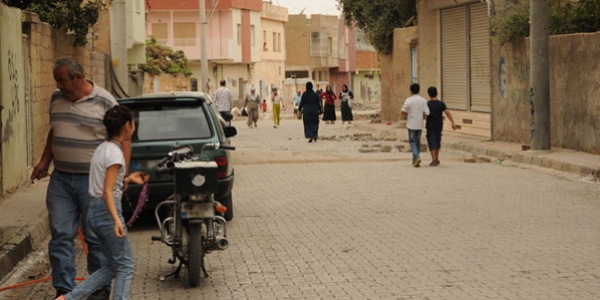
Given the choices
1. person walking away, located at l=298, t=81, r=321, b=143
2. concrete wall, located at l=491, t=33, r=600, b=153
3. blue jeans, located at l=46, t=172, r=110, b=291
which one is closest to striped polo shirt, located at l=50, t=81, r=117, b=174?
blue jeans, located at l=46, t=172, r=110, b=291

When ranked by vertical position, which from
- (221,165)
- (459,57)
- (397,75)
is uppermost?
(459,57)

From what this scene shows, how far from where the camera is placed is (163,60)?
203ft

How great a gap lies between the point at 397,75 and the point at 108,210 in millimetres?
35664

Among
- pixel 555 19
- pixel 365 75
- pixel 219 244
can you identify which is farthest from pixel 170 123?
pixel 365 75

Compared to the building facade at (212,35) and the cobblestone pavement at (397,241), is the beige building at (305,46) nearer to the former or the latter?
the building facade at (212,35)

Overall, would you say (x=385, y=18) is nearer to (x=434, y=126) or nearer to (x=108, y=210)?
(x=434, y=126)

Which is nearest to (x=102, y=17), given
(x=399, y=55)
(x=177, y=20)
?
(x=399, y=55)

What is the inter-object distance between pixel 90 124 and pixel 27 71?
10.3m

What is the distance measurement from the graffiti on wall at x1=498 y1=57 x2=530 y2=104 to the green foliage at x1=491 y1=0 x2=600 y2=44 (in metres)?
0.73

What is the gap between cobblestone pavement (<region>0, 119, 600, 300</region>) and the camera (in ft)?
29.6

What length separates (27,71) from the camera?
18344 mm

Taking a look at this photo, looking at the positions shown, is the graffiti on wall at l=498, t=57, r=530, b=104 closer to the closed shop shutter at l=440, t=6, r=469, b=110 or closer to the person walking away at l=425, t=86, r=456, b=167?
the person walking away at l=425, t=86, r=456, b=167

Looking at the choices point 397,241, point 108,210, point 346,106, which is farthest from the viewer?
point 346,106

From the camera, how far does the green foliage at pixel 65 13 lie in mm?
23203
